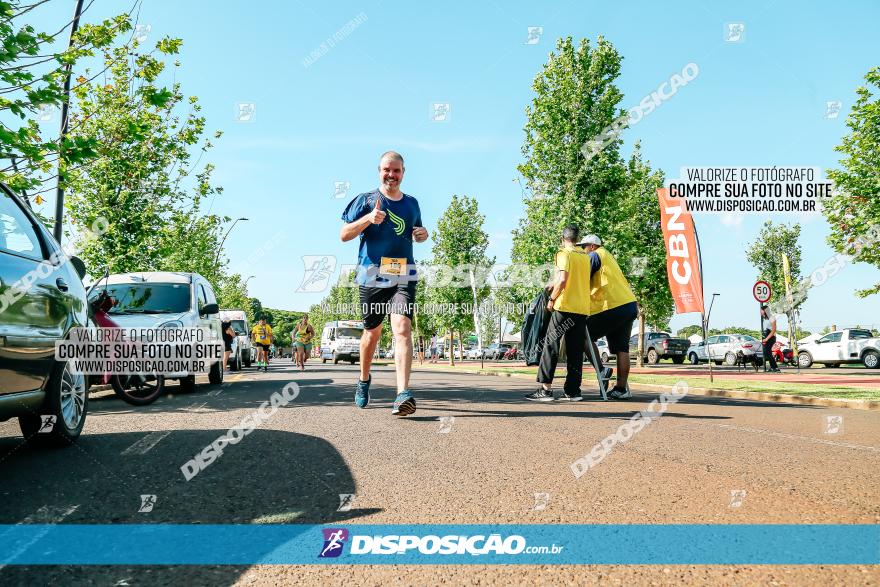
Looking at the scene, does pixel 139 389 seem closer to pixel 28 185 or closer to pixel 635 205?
pixel 28 185

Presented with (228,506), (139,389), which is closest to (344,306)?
(139,389)

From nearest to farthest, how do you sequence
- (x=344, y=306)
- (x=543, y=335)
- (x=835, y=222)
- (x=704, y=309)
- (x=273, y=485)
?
(x=273, y=485) → (x=543, y=335) → (x=704, y=309) → (x=835, y=222) → (x=344, y=306)

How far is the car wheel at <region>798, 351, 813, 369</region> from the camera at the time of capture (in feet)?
100

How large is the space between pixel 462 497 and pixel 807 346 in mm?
33307

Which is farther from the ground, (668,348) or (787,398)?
(787,398)

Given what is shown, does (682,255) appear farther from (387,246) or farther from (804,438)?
(387,246)

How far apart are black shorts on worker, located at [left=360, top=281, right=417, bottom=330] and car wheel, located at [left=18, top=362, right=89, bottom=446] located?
8.54ft

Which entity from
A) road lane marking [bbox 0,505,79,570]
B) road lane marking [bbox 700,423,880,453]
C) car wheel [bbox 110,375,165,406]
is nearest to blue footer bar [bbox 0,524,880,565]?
road lane marking [bbox 0,505,79,570]

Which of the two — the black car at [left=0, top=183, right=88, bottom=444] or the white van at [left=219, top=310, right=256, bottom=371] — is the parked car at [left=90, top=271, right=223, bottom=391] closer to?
the black car at [left=0, top=183, right=88, bottom=444]

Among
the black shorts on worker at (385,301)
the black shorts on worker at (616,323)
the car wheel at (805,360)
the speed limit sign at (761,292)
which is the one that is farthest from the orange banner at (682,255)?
the car wheel at (805,360)

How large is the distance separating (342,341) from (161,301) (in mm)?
25909

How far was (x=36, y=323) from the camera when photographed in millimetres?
3969

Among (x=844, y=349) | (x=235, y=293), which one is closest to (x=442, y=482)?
(x=844, y=349)

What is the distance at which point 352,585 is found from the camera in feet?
6.68
